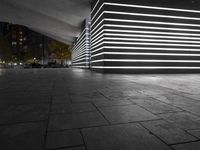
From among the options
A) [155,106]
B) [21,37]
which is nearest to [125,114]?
[155,106]

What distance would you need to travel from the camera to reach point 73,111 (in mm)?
2934

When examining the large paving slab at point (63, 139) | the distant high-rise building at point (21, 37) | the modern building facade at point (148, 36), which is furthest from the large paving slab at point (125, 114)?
the distant high-rise building at point (21, 37)

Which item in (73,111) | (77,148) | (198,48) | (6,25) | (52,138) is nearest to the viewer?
(77,148)

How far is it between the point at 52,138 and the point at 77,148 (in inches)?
15.4

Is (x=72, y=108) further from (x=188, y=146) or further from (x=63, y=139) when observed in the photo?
(x=188, y=146)

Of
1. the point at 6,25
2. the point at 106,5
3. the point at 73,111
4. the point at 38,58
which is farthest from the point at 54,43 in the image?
the point at 6,25

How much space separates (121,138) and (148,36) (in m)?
11.2

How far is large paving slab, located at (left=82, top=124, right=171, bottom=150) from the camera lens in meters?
1.73

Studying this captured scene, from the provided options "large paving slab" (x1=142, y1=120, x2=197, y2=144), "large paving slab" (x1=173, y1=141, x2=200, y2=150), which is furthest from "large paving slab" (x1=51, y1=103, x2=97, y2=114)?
"large paving slab" (x1=173, y1=141, x2=200, y2=150)

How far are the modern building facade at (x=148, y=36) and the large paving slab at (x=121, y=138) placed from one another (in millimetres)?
9204

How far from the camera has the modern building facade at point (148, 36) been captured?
447 inches

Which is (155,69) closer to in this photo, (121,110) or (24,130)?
(121,110)

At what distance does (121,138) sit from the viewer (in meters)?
1.92

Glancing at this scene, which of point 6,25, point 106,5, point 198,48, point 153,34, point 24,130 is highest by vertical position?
point 6,25
